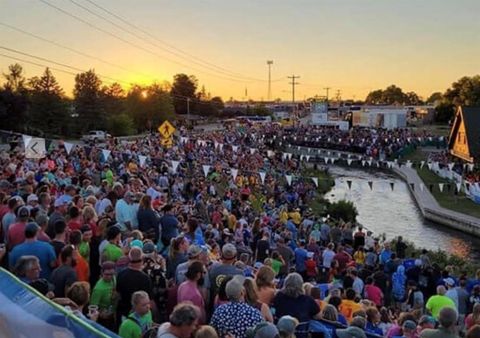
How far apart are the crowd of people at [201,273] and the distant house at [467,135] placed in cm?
3179

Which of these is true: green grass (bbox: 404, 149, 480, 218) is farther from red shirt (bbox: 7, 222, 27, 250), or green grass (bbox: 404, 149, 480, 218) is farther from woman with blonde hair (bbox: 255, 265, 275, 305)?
red shirt (bbox: 7, 222, 27, 250)

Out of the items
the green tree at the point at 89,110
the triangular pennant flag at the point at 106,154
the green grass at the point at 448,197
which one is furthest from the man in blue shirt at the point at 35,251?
the green tree at the point at 89,110

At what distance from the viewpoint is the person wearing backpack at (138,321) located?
18.2 feet

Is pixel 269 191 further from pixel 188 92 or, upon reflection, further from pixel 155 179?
pixel 188 92

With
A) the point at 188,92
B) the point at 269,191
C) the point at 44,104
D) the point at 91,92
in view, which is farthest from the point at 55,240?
the point at 188,92

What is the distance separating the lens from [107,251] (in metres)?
7.57

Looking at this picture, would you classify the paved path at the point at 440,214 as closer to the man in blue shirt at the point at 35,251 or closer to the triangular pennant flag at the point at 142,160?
the triangular pennant flag at the point at 142,160

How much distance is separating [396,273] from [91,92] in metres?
63.4

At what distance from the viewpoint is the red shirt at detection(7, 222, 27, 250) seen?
26.5 ft

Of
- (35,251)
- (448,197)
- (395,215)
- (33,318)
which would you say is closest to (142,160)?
(395,215)

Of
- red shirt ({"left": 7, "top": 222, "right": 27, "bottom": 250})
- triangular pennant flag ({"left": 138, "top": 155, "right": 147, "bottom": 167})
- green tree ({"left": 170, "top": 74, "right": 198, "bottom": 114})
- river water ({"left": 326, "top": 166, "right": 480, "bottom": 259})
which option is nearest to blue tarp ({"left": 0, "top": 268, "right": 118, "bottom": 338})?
red shirt ({"left": 7, "top": 222, "right": 27, "bottom": 250})

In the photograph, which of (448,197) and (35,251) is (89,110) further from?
(35,251)

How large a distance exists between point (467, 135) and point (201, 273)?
47.2 m

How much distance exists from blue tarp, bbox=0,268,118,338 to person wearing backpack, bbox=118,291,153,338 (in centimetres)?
164
